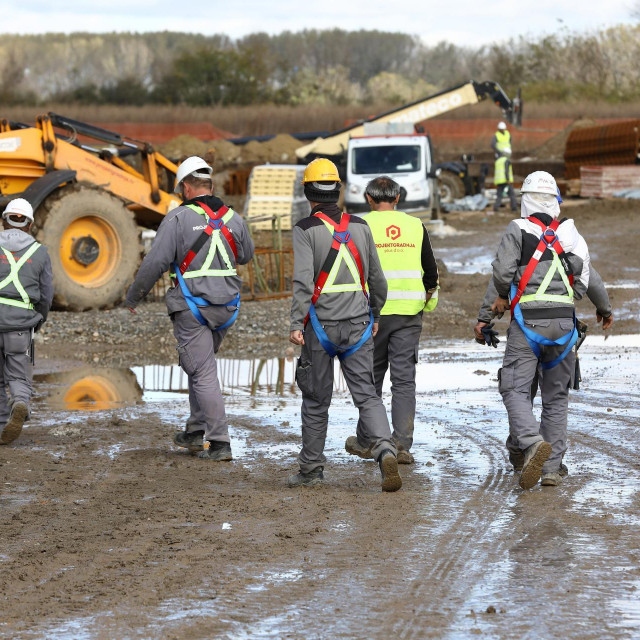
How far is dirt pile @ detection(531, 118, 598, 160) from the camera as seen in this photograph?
1699 inches

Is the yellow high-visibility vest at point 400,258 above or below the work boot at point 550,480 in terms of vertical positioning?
above

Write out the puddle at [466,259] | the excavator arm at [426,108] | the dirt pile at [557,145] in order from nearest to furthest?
the puddle at [466,259]
the excavator arm at [426,108]
the dirt pile at [557,145]

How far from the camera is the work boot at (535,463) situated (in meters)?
6.70

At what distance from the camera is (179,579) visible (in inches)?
206

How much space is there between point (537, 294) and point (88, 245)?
9.44 meters

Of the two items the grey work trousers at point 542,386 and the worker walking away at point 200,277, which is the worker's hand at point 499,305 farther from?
the worker walking away at point 200,277

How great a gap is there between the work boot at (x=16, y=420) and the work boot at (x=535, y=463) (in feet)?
11.8

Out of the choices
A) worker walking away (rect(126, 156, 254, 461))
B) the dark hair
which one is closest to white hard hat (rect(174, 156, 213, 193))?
worker walking away (rect(126, 156, 254, 461))

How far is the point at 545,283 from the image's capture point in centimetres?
700

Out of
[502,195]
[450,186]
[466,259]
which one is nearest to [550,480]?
[466,259]

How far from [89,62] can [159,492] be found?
151777mm

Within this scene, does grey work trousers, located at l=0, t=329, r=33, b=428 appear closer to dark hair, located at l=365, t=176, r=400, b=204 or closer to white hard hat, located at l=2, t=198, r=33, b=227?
white hard hat, located at l=2, t=198, r=33, b=227

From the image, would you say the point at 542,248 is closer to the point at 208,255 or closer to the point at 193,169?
the point at 208,255

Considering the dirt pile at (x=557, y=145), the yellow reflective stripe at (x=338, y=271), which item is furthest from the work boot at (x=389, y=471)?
the dirt pile at (x=557, y=145)
